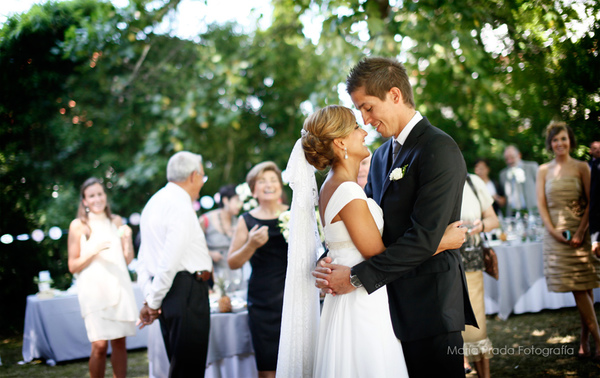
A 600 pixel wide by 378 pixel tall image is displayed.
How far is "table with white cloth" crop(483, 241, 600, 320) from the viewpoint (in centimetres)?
642

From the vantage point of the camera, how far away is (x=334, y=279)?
7.63 ft

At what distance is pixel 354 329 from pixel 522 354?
10.8 ft

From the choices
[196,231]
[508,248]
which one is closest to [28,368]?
[196,231]

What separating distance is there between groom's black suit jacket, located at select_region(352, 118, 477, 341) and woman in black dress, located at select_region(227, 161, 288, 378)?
1502 mm

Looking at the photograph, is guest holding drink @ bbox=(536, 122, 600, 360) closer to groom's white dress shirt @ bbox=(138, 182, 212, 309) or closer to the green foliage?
the green foliage

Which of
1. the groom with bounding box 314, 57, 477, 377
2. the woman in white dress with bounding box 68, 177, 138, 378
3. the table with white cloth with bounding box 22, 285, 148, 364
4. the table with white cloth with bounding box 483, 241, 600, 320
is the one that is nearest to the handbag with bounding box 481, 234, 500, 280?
the groom with bounding box 314, 57, 477, 377

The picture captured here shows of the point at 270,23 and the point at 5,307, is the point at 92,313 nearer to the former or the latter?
the point at 5,307

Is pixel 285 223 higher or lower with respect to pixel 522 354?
higher

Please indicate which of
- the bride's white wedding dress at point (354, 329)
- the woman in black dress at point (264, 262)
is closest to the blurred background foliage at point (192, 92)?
the woman in black dress at point (264, 262)

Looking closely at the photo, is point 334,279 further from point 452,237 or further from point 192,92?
point 192,92

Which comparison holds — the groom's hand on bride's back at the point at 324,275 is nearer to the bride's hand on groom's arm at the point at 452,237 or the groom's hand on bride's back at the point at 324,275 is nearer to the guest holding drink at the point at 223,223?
the bride's hand on groom's arm at the point at 452,237

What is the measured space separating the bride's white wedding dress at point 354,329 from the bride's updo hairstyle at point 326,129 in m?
0.23

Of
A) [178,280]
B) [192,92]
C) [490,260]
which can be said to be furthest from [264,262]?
[192,92]

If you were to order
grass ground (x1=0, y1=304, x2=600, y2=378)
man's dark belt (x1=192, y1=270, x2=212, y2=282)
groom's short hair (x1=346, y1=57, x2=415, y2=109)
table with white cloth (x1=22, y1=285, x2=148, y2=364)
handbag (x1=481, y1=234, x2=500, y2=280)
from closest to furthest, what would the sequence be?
groom's short hair (x1=346, y1=57, x2=415, y2=109) < man's dark belt (x1=192, y1=270, x2=212, y2=282) < handbag (x1=481, y1=234, x2=500, y2=280) < grass ground (x1=0, y1=304, x2=600, y2=378) < table with white cloth (x1=22, y1=285, x2=148, y2=364)
